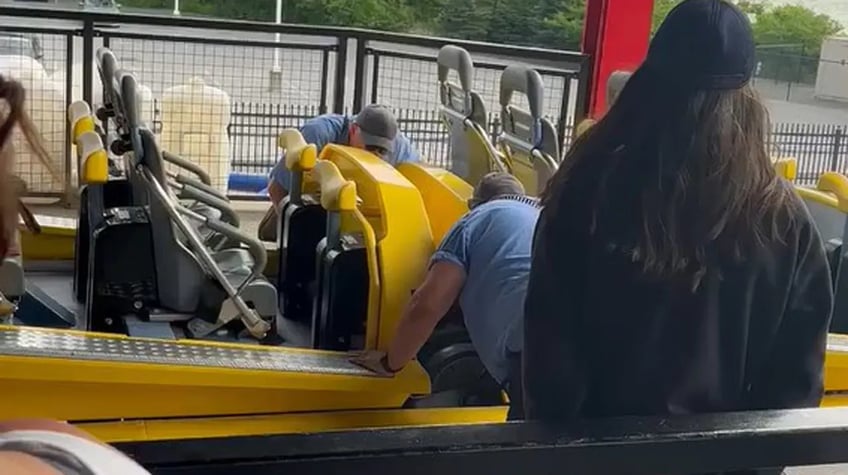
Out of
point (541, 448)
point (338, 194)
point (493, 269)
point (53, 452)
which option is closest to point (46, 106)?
point (338, 194)

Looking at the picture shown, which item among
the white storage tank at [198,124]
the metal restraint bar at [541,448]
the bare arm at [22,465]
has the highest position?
the bare arm at [22,465]

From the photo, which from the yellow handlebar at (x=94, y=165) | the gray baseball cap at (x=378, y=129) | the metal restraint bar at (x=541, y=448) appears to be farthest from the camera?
the gray baseball cap at (x=378, y=129)

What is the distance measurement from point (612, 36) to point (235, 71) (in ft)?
7.01

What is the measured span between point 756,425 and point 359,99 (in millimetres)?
5195

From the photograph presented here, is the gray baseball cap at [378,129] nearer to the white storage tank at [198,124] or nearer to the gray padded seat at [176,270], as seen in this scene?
the gray padded seat at [176,270]

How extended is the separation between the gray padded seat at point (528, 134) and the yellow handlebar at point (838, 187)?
0.97 metres

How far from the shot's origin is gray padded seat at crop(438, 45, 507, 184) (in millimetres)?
4422

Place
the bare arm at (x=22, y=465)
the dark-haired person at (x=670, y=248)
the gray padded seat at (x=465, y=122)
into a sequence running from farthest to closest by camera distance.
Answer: the gray padded seat at (x=465, y=122) < the dark-haired person at (x=670, y=248) < the bare arm at (x=22, y=465)

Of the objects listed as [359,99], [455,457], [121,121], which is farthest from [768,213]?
[359,99]

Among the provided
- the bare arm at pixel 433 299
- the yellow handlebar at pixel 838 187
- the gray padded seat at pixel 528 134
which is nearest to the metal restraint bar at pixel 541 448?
the bare arm at pixel 433 299

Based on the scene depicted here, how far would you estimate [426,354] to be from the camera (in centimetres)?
343

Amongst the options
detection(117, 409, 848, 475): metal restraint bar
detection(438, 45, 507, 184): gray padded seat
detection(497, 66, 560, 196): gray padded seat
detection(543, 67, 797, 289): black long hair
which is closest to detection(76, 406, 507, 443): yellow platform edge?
detection(497, 66, 560, 196): gray padded seat

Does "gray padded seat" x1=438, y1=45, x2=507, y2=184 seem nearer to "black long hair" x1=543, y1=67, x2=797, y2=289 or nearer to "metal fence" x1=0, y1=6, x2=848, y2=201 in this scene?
"metal fence" x1=0, y1=6, x2=848, y2=201

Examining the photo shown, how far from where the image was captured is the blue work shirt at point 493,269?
286cm
